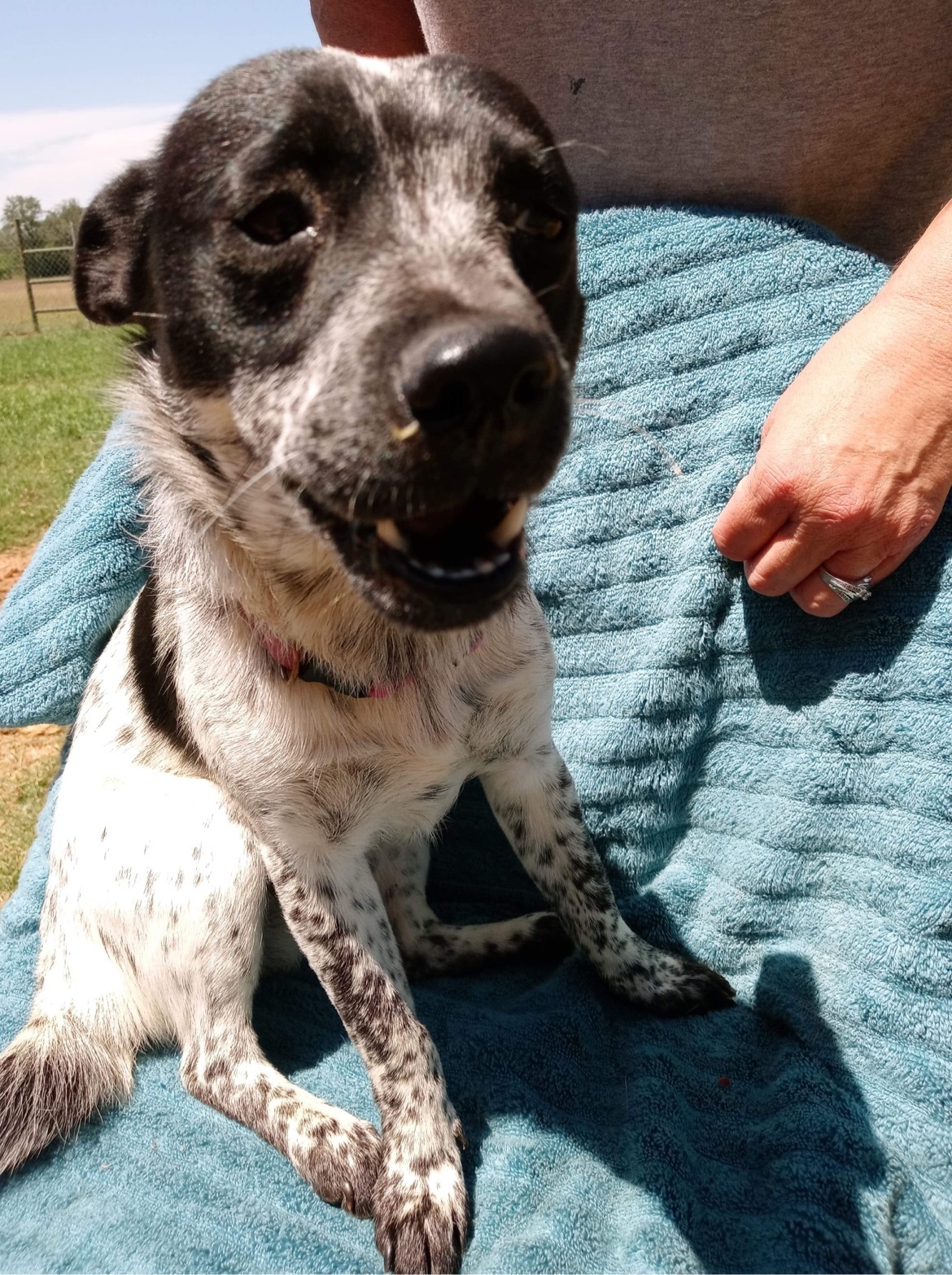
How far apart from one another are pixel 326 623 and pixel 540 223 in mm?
857

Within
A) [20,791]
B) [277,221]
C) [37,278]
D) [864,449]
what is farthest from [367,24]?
[37,278]

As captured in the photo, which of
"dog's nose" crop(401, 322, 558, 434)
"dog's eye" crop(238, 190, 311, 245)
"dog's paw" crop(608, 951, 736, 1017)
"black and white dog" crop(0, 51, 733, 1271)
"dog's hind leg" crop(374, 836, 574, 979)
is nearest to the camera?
"dog's nose" crop(401, 322, 558, 434)

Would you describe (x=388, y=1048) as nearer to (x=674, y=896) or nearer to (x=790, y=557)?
(x=674, y=896)

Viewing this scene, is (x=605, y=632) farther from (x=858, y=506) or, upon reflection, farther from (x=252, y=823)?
(x=252, y=823)

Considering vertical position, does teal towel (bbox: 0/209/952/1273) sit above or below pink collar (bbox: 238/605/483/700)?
below

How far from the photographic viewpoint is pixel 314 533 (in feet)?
5.26

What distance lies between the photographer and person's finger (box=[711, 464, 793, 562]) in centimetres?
200

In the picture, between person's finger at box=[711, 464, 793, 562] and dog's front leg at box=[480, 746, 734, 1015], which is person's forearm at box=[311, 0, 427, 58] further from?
dog's front leg at box=[480, 746, 734, 1015]

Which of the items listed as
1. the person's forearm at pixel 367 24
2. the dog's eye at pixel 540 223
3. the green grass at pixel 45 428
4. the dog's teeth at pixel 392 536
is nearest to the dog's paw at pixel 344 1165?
the dog's teeth at pixel 392 536

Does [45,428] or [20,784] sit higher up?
[20,784]

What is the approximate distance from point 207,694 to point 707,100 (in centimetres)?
180

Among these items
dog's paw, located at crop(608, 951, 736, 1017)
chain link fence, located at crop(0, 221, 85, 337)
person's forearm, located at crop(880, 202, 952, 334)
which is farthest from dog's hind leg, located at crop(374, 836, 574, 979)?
chain link fence, located at crop(0, 221, 85, 337)

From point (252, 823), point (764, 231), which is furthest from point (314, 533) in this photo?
point (764, 231)

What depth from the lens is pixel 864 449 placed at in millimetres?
1891
